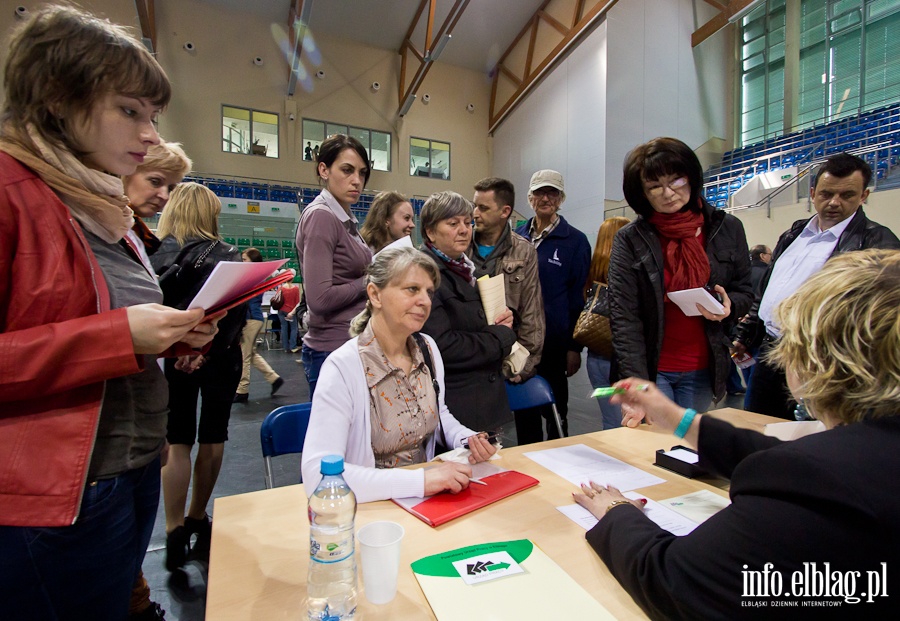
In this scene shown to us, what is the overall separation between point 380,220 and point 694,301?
1.96 metres

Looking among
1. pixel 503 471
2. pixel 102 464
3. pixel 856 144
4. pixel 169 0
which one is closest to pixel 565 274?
pixel 503 471

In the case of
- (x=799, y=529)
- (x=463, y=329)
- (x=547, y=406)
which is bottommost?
(x=547, y=406)

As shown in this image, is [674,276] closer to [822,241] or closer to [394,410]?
[822,241]

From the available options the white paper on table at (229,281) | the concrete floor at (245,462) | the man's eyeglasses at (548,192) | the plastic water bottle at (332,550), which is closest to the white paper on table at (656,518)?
the plastic water bottle at (332,550)

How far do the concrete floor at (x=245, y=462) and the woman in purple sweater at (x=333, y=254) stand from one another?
97 centimetres

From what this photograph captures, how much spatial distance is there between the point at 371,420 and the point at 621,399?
2.55ft

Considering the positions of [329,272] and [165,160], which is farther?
[329,272]

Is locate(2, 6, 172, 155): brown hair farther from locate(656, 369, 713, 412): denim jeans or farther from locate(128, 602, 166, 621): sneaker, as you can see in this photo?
locate(656, 369, 713, 412): denim jeans

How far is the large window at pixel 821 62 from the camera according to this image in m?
8.74

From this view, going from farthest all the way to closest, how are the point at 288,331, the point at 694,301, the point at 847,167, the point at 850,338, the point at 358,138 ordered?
the point at 358,138 < the point at 288,331 < the point at 847,167 < the point at 694,301 < the point at 850,338

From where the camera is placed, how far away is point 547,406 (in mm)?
2746

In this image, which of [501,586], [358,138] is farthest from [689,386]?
[358,138]

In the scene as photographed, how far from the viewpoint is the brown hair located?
0.79 metres

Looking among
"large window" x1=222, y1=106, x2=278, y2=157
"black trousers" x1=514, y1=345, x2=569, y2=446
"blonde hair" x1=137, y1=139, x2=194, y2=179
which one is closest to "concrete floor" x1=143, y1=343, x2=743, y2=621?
"black trousers" x1=514, y1=345, x2=569, y2=446
